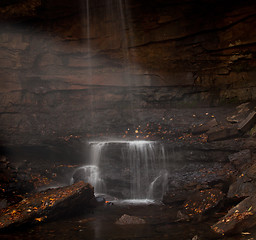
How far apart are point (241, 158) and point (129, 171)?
3799mm

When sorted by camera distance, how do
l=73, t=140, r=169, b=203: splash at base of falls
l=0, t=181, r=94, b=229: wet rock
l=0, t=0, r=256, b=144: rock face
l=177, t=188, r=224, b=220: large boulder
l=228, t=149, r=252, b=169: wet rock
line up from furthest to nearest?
l=0, t=0, r=256, b=144: rock face → l=73, t=140, r=169, b=203: splash at base of falls → l=228, t=149, r=252, b=169: wet rock → l=177, t=188, r=224, b=220: large boulder → l=0, t=181, r=94, b=229: wet rock

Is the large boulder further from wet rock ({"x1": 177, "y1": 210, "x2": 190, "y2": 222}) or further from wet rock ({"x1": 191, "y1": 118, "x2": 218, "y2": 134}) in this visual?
wet rock ({"x1": 191, "y1": 118, "x2": 218, "y2": 134})

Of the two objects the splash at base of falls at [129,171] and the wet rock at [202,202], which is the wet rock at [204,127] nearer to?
the splash at base of falls at [129,171]

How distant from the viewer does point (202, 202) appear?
657 centimetres

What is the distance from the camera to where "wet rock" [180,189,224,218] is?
6.29 meters

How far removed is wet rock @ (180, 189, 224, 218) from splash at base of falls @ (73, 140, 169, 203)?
6.18ft

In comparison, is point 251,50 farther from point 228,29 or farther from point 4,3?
point 4,3

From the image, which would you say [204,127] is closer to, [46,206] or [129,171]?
[129,171]

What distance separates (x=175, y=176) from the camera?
28.6 ft

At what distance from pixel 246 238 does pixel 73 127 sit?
33.7 ft

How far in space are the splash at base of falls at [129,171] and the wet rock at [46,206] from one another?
1980 mm

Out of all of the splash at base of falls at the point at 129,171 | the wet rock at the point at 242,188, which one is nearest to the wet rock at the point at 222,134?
the splash at base of falls at the point at 129,171

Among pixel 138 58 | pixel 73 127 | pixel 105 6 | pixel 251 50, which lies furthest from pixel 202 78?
pixel 73 127

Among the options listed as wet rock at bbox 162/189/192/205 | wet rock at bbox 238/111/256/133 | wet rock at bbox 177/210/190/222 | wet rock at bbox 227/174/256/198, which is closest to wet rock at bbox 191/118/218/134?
wet rock at bbox 238/111/256/133
